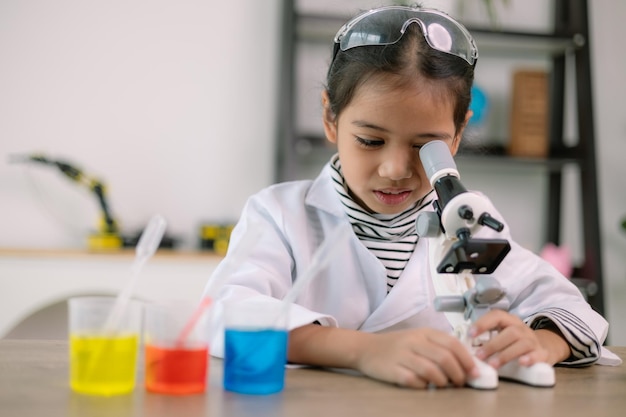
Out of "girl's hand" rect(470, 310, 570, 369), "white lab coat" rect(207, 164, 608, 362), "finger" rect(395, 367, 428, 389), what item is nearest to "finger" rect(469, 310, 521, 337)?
"girl's hand" rect(470, 310, 570, 369)

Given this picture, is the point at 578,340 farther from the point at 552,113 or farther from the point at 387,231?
the point at 552,113

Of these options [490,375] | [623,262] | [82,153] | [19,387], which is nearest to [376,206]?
[490,375]

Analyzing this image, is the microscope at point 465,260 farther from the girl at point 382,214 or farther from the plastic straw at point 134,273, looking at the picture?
the plastic straw at point 134,273

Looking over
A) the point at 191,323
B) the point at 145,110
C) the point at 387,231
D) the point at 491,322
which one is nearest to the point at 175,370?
the point at 191,323

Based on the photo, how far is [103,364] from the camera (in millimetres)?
726

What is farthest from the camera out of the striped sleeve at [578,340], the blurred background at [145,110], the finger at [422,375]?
the blurred background at [145,110]

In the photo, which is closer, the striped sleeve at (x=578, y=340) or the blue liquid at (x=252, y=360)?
the blue liquid at (x=252, y=360)

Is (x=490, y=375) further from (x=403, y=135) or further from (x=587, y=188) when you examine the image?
(x=587, y=188)

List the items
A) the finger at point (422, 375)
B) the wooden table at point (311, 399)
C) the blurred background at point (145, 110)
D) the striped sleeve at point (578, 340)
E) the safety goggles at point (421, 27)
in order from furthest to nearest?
1. the blurred background at point (145, 110)
2. the safety goggles at point (421, 27)
3. the striped sleeve at point (578, 340)
4. the finger at point (422, 375)
5. the wooden table at point (311, 399)

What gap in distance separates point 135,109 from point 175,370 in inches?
84.2

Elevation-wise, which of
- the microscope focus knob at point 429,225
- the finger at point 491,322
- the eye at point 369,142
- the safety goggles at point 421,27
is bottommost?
the finger at point 491,322

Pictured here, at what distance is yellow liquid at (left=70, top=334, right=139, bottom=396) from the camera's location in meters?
0.73

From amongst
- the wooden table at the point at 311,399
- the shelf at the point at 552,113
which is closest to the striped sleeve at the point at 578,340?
the wooden table at the point at 311,399

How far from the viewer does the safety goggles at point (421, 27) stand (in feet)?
3.86
